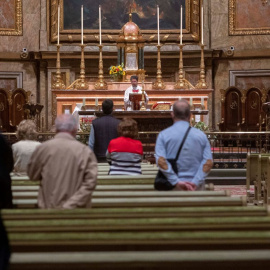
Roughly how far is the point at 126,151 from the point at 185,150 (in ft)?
4.06

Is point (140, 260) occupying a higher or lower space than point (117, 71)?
lower

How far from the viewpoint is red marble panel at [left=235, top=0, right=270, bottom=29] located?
68.5 feet

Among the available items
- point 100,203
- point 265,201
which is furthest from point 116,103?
point 100,203

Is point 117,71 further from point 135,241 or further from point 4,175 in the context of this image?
point 135,241

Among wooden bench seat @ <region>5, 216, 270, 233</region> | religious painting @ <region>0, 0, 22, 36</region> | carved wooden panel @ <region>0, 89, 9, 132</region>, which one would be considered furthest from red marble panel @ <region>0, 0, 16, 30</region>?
wooden bench seat @ <region>5, 216, 270, 233</region>

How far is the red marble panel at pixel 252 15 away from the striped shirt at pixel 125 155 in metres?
14.1

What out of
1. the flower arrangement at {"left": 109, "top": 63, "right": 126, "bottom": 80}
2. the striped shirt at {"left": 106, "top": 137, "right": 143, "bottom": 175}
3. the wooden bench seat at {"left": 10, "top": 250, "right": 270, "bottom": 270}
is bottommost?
the wooden bench seat at {"left": 10, "top": 250, "right": 270, "bottom": 270}

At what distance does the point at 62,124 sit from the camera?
548 centimetres

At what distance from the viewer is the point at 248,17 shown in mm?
20938

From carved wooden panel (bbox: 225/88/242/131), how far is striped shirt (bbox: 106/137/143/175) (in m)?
11.9

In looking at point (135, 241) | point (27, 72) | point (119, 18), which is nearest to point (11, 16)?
point (27, 72)

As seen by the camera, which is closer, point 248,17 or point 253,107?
point 253,107

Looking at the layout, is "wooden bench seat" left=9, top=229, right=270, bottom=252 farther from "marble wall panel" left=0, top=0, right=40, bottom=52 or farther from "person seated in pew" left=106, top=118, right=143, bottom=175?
Result: "marble wall panel" left=0, top=0, right=40, bottom=52

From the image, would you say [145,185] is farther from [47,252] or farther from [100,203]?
[47,252]
